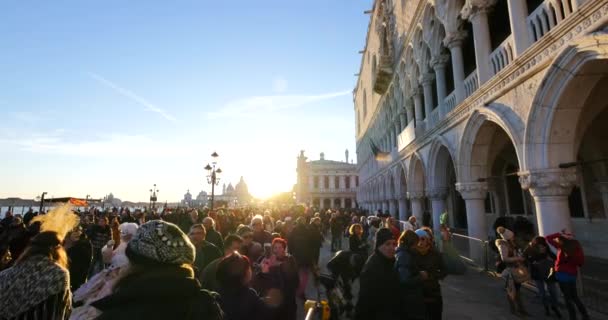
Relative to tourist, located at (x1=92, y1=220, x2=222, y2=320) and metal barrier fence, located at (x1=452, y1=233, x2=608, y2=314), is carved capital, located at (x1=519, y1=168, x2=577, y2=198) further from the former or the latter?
tourist, located at (x1=92, y1=220, x2=222, y2=320)

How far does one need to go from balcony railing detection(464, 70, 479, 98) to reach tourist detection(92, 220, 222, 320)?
9193 millimetres

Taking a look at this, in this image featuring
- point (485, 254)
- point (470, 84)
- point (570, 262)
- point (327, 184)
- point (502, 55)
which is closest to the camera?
point (570, 262)

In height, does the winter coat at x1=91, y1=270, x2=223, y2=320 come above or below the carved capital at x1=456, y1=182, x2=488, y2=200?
below

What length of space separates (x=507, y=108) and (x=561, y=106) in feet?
3.88

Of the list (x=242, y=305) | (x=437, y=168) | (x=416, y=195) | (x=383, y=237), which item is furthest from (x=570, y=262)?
(x=416, y=195)

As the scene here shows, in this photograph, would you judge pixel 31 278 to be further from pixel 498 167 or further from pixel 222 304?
pixel 498 167

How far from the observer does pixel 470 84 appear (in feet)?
29.2

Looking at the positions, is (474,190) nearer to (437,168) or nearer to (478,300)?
(437,168)

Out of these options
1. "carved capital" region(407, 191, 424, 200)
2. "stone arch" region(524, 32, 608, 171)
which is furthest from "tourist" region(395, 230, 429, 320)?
"carved capital" region(407, 191, 424, 200)

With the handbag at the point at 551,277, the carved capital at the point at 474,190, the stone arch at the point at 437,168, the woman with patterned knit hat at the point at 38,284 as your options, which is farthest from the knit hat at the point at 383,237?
the stone arch at the point at 437,168

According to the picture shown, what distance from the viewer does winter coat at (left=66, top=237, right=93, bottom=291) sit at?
4543 mm

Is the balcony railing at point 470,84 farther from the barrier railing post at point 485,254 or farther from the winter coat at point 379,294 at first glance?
the winter coat at point 379,294

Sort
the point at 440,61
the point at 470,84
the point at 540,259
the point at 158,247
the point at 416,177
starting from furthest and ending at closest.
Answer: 1. the point at 416,177
2. the point at 440,61
3. the point at 470,84
4. the point at 540,259
5. the point at 158,247

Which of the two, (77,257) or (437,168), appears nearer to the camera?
(77,257)
